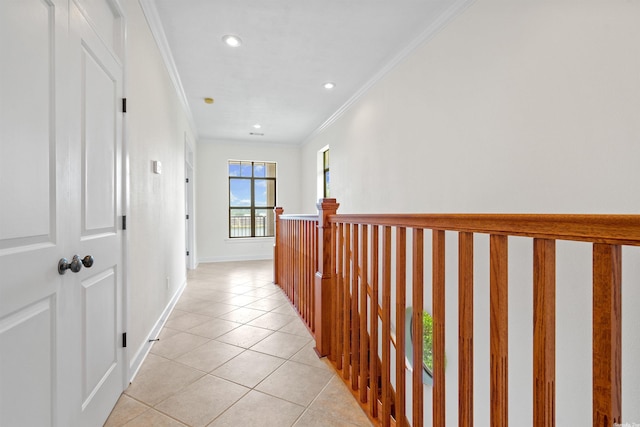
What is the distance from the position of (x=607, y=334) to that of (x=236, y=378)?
178 cm

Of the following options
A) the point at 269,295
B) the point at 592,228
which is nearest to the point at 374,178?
the point at 269,295

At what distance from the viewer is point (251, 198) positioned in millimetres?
Result: 6750

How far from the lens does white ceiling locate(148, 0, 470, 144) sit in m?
2.32

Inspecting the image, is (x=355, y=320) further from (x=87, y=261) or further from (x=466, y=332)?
(x=87, y=261)

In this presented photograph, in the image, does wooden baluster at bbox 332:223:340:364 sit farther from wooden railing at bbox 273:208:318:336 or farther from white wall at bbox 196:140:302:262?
white wall at bbox 196:140:302:262

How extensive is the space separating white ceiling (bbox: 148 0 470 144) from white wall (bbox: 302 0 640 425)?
1.22ft

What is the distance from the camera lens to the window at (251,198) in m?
6.62

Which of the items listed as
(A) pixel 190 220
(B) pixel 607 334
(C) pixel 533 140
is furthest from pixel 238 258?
(B) pixel 607 334

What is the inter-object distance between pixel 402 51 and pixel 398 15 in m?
0.52

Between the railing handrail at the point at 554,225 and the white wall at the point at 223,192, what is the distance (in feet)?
19.3

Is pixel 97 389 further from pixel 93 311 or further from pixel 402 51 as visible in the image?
pixel 402 51

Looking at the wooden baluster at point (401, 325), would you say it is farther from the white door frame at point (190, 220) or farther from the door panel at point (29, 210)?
the white door frame at point (190, 220)

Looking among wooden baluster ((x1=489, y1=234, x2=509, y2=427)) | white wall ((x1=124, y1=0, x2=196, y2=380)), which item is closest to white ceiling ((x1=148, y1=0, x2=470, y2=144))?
white wall ((x1=124, y1=0, x2=196, y2=380))

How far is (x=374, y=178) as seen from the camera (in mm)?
3574
